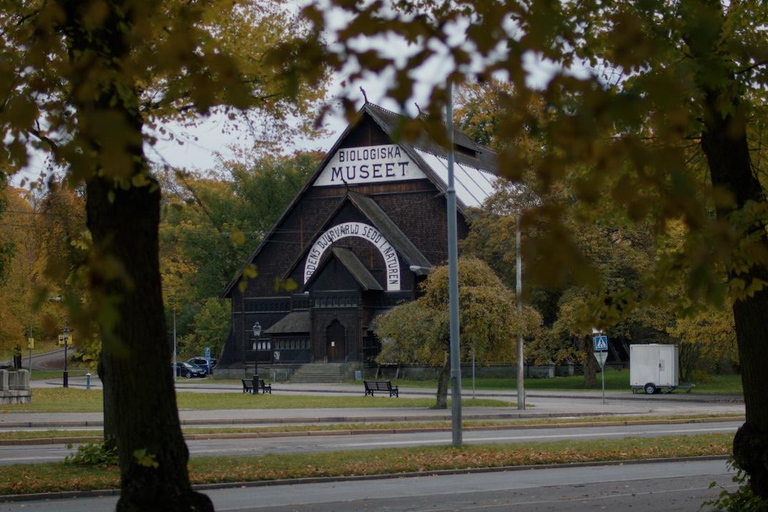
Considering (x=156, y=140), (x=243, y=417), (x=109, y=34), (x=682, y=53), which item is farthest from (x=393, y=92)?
(x=243, y=417)

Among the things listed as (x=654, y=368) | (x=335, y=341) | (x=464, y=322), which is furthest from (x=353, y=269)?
(x=464, y=322)

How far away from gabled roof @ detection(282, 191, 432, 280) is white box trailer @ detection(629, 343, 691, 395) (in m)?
17.3

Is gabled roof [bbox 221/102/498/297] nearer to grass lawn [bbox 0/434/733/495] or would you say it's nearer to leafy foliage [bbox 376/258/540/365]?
leafy foliage [bbox 376/258/540/365]

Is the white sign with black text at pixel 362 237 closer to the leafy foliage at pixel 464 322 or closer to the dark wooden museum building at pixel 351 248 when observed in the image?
the dark wooden museum building at pixel 351 248

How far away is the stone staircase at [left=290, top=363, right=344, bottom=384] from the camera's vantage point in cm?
6500

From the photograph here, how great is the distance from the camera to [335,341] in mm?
67625

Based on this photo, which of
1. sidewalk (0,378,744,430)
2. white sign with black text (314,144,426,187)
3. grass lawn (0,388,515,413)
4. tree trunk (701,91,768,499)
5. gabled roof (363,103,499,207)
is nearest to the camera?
tree trunk (701,91,768,499)

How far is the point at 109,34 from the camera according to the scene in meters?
7.16

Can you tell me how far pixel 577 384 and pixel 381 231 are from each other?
52.9 feet

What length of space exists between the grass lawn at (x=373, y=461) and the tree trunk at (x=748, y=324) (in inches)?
309

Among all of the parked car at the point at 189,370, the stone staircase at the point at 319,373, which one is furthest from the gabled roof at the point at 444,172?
the parked car at the point at 189,370

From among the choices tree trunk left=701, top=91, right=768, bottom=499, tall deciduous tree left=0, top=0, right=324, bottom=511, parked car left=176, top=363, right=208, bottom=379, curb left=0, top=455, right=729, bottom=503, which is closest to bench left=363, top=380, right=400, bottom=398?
curb left=0, top=455, right=729, bottom=503

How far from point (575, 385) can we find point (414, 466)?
44.2 meters

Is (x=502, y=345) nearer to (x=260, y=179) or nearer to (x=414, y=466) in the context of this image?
(x=414, y=466)
